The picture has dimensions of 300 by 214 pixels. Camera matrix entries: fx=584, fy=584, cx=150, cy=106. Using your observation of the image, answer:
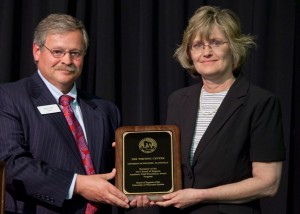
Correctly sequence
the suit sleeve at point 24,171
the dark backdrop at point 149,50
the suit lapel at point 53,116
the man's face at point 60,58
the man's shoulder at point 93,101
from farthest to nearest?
the dark backdrop at point 149,50 → the man's shoulder at point 93,101 → the man's face at point 60,58 → the suit lapel at point 53,116 → the suit sleeve at point 24,171

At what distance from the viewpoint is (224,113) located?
100 inches

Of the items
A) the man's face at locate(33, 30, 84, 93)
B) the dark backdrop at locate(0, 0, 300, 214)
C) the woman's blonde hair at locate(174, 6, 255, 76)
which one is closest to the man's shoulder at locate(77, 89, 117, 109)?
the man's face at locate(33, 30, 84, 93)

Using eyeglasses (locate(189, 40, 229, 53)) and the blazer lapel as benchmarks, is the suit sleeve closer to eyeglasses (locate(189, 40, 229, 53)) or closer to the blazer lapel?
the blazer lapel

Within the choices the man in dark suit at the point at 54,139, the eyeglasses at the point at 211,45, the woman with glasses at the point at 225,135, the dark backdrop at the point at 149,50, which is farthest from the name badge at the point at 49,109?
the dark backdrop at the point at 149,50

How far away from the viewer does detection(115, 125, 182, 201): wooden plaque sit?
2.51m

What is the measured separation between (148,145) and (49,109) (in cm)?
47

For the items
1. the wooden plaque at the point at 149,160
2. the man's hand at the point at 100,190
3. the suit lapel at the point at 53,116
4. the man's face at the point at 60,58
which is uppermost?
the man's face at the point at 60,58

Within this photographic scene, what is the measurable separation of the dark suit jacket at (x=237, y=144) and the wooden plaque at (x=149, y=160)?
87 mm

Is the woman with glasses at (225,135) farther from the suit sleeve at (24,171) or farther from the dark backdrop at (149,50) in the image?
the dark backdrop at (149,50)

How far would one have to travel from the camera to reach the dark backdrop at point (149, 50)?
141 inches

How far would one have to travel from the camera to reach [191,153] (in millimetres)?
2586

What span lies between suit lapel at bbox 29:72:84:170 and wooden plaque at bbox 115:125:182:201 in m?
0.20

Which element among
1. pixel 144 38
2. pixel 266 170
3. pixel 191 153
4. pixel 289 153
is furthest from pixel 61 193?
pixel 289 153

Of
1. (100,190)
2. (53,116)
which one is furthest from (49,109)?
(100,190)
